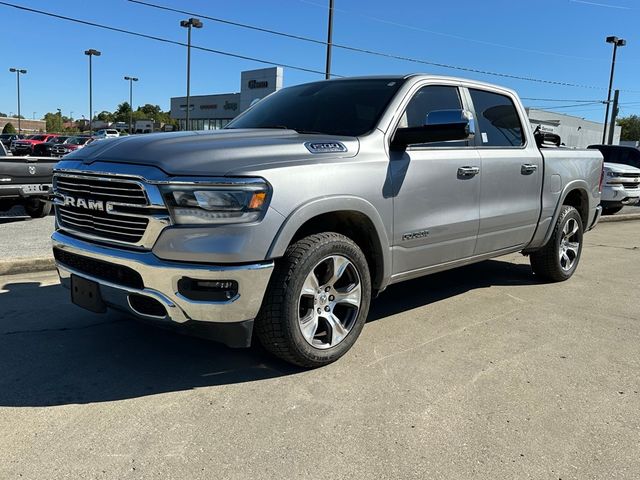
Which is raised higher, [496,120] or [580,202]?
[496,120]

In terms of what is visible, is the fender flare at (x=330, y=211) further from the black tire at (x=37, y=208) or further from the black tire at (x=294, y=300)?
the black tire at (x=37, y=208)

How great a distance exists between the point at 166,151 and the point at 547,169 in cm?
386

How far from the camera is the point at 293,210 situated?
10.6ft

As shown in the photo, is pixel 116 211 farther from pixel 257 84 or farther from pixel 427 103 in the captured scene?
pixel 257 84

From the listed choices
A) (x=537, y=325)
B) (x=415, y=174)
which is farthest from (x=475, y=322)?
(x=415, y=174)

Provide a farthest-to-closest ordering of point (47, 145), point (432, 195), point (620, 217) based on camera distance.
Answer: point (47, 145) < point (620, 217) < point (432, 195)

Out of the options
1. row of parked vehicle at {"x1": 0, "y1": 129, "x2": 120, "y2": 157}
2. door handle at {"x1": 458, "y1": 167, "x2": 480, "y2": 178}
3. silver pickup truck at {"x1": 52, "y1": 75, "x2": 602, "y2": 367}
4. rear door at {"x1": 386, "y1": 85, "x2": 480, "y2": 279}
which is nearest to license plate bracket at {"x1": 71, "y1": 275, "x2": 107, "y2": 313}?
silver pickup truck at {"x1": 52, "y1": 75, "x2": 602, "y2": 367}

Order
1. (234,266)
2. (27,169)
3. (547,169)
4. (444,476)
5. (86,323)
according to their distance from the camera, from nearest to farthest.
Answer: (444,476) → (234,266) → (86,323) → (547,169) → (27,169)

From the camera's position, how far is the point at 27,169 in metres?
8.91

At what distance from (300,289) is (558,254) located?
12.4 ft

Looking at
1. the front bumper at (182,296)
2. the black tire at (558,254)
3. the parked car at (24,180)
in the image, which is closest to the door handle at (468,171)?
the black tire at (558,254)

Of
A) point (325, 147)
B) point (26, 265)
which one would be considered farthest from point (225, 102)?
point (325, 147)

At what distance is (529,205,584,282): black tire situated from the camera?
19.4 feet

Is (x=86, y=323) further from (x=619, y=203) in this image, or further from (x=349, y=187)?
(x=619, y=203)
